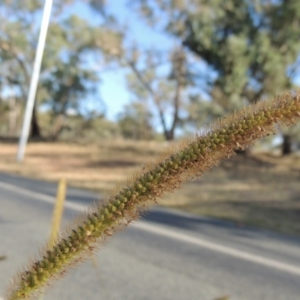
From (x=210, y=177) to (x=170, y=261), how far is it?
601 inches

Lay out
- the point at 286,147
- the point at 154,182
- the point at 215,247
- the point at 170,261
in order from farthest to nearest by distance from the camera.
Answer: the point at 286,147
the point at 215,247
the point at 170,261
the point at 154,182

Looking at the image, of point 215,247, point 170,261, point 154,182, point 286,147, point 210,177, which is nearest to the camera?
point 154,182

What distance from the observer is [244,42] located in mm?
23422

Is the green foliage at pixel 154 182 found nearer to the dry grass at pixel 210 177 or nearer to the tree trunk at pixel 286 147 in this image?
the dry grass at pixel 210 177

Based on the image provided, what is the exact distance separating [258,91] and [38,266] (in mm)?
24527

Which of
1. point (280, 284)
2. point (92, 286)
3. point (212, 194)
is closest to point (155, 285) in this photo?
point (92, 286)

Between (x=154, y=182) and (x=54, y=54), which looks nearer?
(x=154, y=182)

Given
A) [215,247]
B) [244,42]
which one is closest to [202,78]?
[244,42]

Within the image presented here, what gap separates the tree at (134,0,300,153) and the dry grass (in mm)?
3533

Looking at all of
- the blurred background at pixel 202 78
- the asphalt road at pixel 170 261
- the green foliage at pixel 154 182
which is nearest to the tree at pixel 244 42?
the blurred background at pixel 202 78

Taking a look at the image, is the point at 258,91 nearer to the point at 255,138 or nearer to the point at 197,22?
the point at 197,22

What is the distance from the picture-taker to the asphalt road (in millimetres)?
5970

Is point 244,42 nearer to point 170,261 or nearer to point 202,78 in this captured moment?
point 202,78

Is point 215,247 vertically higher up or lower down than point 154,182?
lower down
